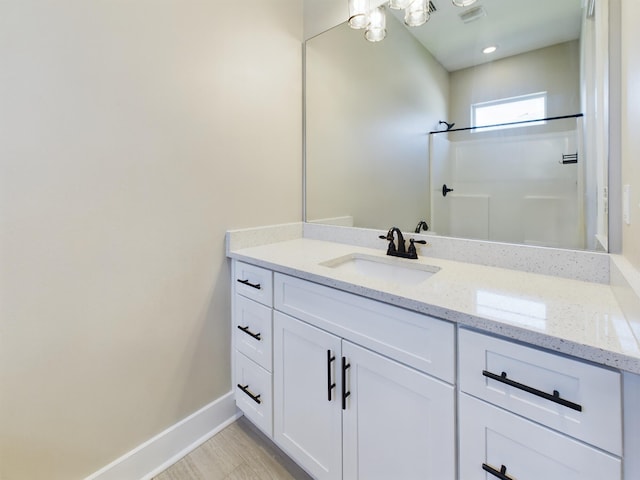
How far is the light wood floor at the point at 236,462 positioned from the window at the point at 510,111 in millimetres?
1717

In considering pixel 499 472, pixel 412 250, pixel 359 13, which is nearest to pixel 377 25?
pixel 359 13

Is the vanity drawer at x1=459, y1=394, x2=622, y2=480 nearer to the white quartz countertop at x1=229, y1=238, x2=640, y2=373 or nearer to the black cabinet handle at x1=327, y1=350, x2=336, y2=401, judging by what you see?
the white quartz countertop at x1=229, y1=238, x2=640, y2=373

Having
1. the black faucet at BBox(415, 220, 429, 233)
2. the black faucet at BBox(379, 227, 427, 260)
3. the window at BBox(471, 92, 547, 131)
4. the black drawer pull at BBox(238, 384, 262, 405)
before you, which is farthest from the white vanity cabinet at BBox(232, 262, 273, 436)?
the window at BBox(471, 92, 547, 131)

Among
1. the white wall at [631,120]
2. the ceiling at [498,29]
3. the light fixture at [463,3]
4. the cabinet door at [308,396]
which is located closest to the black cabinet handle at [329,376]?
the cabinet door at [308,396]

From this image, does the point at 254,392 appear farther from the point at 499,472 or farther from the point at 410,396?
the point at 499,472

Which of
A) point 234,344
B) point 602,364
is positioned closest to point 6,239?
point 234,344

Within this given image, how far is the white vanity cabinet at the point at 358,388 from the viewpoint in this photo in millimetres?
864

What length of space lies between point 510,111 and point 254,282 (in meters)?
1.31

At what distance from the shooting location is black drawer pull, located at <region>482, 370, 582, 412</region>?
0.65m

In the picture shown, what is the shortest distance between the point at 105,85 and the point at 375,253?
4.34ft

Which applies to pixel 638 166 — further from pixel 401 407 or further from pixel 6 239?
pixel 6 239

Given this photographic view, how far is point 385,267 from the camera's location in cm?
147

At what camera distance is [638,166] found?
77 cm

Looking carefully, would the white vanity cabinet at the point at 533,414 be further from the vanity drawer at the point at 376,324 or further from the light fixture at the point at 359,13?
the light fixture at the point at 359,13
